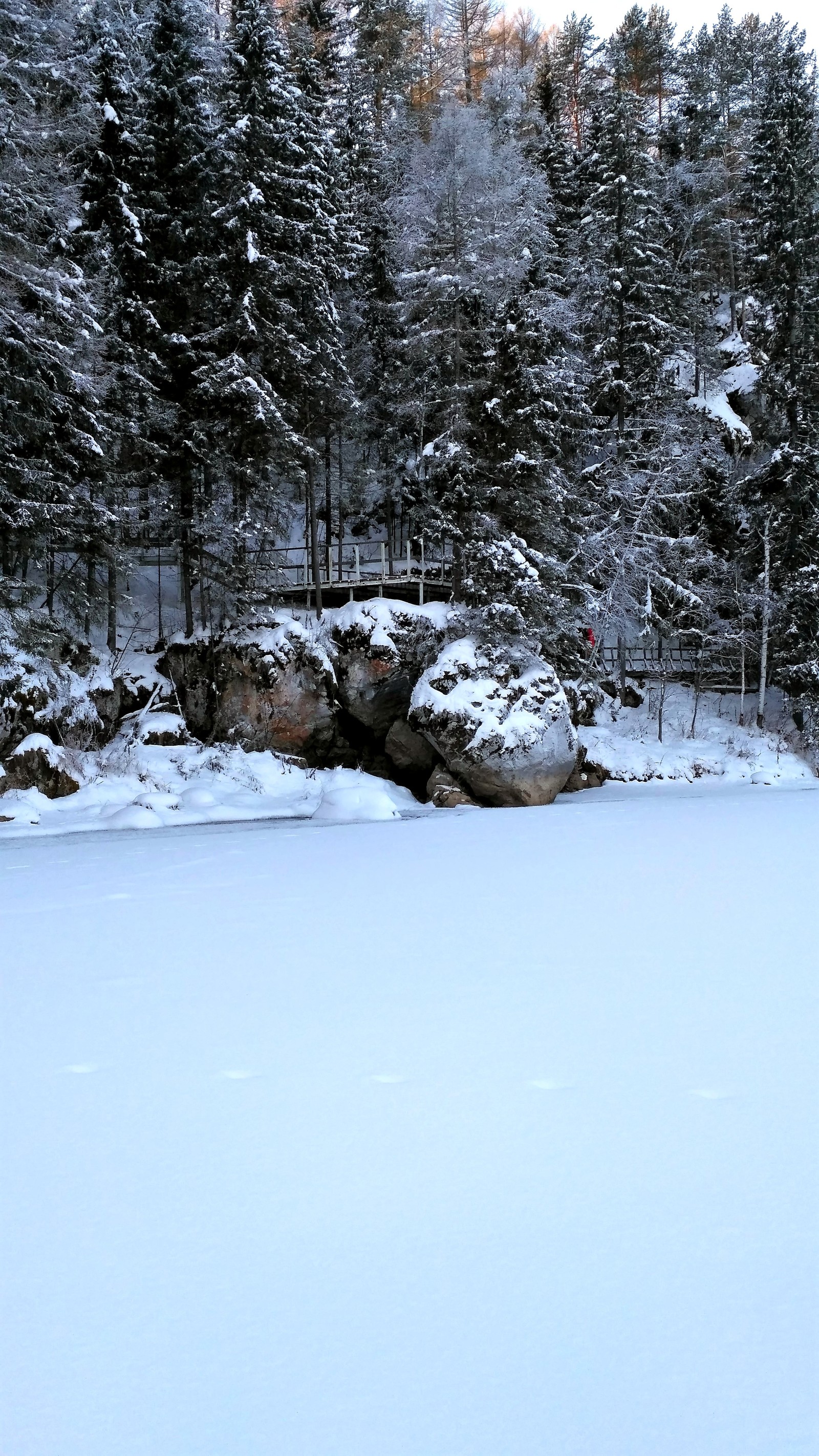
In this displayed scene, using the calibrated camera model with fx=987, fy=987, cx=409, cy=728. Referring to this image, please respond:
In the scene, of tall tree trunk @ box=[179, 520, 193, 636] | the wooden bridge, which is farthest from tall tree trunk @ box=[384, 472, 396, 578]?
tall tree trunk @ box=[179, 520, 193, 636]

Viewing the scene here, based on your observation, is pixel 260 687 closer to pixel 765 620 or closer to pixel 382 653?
pixel 382 653

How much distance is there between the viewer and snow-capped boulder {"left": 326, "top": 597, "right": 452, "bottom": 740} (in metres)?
20.1

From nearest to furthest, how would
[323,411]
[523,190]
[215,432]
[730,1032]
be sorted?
[730,1032]
[215,432]
[323,411]
[523,190]

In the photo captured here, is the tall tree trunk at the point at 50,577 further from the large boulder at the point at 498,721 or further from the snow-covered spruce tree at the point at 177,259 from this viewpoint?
the large boulder at the point at 498,721

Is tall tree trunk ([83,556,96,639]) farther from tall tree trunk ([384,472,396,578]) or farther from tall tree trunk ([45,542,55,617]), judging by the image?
tall tree trunk ([384,472,396,578])

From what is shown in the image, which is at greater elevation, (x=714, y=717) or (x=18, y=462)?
(x=18, y=462)

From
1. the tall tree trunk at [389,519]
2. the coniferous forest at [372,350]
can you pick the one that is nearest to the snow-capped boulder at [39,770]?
the coniferous forest at [372,350]

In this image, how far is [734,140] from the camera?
42.8 m

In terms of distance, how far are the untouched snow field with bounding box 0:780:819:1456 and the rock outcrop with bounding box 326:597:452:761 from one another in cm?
1427

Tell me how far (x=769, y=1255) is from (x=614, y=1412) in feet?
2.23

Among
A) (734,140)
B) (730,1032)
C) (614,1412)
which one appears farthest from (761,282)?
(614,1412)

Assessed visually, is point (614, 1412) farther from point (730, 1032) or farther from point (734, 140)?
point (734, 140)

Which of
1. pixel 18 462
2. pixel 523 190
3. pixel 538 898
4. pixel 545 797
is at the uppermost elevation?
pixel 523 190

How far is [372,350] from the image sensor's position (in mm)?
26953
